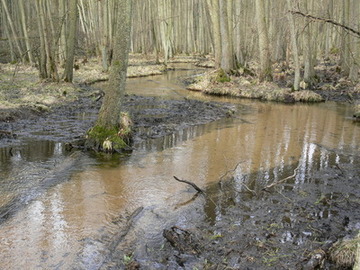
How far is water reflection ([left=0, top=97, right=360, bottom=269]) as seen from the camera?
4.56 meters

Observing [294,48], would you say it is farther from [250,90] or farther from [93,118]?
[93,118]

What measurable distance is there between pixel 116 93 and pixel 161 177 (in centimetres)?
272

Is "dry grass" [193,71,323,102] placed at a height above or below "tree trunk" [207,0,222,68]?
below

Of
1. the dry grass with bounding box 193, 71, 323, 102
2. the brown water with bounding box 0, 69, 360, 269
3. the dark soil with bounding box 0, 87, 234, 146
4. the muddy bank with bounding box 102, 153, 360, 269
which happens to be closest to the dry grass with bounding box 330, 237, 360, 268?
the muddy bank with bounding box 102, 153, 360, 269

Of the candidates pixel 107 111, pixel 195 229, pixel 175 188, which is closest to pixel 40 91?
pixel 107 111

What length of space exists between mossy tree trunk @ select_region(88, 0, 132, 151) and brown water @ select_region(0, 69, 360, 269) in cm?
63

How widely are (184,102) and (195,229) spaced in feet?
37.8

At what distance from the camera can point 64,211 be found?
5500 mm

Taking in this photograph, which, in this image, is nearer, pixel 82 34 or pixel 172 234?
pixel 172 234

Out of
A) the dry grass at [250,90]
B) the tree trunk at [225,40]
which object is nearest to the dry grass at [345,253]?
the dry grass at [250,90]

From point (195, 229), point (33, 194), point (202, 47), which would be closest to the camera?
point (195, 229)

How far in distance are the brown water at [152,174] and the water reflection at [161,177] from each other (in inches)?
0.5

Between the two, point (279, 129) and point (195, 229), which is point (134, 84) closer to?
point (279, 129)

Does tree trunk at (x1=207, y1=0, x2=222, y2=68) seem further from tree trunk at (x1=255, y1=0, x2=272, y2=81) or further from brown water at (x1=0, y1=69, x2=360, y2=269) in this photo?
brown water at (x1=0, y1=69, x2=360, y2=269)
